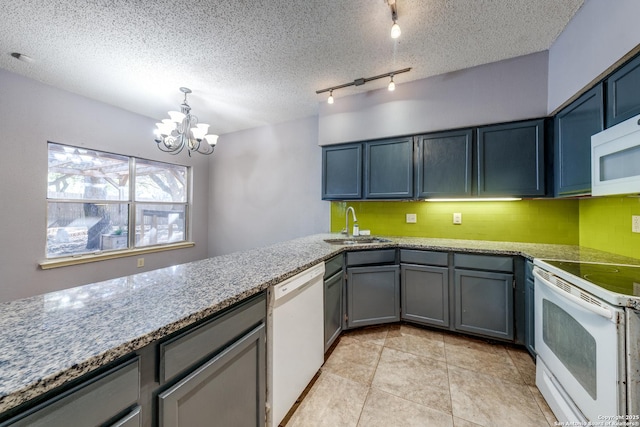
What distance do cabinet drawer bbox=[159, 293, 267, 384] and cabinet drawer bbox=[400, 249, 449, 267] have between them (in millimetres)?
1673

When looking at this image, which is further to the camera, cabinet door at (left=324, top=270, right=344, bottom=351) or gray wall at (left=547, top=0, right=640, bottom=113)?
cabinet door at (left=324, top=270, right=344, bottom=351)

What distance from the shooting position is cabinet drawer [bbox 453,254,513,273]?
81.4 inches

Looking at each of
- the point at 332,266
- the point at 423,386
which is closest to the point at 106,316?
the point at 332,266

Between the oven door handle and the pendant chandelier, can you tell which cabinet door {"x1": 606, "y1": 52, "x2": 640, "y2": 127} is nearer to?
the oven door handle

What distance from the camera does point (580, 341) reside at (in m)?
1.22

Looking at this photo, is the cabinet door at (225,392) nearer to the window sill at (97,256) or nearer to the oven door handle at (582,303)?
the oven door handle at (582,303)

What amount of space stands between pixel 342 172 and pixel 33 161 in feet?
11.0

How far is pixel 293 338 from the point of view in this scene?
4.71 feet

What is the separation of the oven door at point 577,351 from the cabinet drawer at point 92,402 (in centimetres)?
180

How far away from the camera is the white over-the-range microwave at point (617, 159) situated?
4.12 ft

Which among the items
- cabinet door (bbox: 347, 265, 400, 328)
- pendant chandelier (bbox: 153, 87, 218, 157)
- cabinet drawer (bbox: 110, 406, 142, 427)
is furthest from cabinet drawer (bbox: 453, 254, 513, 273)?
pendant chandelier (bbox: 153, 87, 218, 157)

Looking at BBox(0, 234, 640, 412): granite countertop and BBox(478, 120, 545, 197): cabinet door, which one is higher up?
BBox(478, 120, 545, 197): cabinet door

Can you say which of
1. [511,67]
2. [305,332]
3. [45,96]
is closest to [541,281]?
[305,332]

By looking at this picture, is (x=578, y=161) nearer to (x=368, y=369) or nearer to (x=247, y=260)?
(x=368, y=369)
